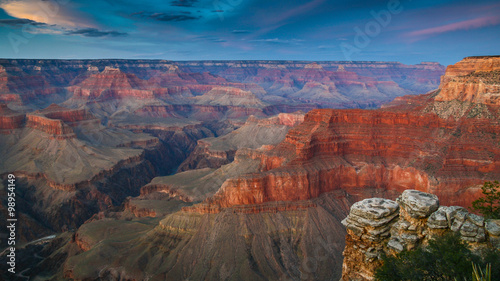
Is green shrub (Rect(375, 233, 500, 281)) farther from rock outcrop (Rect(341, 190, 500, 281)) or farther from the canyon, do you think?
the canyon

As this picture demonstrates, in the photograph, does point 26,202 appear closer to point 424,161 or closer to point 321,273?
point 321,273

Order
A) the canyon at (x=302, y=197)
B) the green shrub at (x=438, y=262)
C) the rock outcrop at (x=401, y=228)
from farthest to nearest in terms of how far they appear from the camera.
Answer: the canyon at (x=302, y=197)
the rock outcrop at (x=401, y=228)
the green shrub at (x=438, y=262)

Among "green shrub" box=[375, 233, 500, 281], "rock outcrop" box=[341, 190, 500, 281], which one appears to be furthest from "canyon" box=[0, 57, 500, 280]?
"green shrub" box=[375, 233, 500, 281]

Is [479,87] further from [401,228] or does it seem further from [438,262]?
[438,262]

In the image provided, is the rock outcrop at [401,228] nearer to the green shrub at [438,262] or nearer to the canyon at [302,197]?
the green shrub at [438,262]

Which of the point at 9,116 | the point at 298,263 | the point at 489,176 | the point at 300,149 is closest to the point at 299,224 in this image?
the point at 298,263

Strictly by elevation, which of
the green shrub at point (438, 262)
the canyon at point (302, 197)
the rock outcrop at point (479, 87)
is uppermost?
the rock outcrop at point (479, 87)

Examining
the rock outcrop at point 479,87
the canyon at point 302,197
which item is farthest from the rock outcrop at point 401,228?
the rock outcrop at point 479,87

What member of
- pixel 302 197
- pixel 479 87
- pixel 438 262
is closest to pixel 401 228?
pixel 438 262
